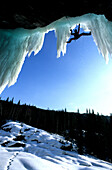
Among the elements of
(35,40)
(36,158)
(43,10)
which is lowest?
(36,158)

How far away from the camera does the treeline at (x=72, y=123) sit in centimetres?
1122

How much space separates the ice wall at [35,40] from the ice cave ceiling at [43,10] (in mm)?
127

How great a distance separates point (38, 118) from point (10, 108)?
343 centimetres

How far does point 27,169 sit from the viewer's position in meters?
2.14

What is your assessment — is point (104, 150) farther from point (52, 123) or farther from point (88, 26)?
point (88, 26)

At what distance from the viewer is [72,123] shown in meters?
13.4

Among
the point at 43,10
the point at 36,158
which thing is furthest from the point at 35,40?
the point at 36,158

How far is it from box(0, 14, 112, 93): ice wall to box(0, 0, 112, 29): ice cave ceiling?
0.13 m

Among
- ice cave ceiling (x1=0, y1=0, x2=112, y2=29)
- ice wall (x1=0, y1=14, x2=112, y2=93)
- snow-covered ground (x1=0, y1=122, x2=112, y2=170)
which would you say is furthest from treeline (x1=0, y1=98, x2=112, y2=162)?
ice cave ceiling (x1=0, y1=0, x2=112, y2=29)

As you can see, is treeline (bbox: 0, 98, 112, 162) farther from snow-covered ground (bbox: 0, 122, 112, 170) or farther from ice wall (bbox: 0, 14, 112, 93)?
ice wall (bbox: 0, 14, 112, 93)

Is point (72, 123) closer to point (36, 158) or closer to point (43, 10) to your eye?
point (36, 158)

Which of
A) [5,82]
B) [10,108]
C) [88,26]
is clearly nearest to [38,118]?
[10,108]

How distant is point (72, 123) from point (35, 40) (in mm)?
12398

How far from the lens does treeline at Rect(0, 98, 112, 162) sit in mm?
11219
